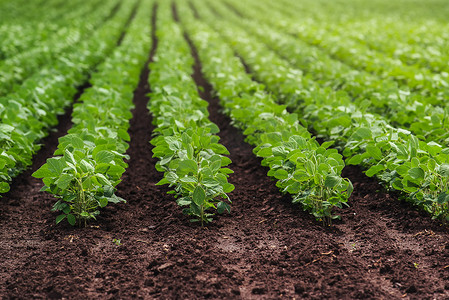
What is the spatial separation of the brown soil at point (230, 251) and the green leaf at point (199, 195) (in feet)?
0.98

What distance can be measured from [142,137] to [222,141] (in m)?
1.13

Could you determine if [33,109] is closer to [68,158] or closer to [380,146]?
[68,158]

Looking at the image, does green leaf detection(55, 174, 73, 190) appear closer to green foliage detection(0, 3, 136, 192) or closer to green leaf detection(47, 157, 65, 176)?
green leaf detection(47, 157, 65, 176)

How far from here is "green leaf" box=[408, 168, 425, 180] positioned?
331 centimetres

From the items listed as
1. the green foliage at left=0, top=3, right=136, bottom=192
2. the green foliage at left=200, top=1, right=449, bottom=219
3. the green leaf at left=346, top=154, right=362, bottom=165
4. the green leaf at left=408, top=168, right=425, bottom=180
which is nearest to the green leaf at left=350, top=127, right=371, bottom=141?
the green foliage at left=200, top=1, right=449, bottom=219

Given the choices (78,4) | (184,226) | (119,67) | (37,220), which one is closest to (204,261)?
(184,226)

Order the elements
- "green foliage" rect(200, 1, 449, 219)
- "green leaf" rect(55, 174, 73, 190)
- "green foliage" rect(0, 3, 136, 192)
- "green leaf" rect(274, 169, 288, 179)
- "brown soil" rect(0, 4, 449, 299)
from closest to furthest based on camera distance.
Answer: "brown soil" rect(0, 4, 449, 299) < "green leaf" rect(55, 174, 73, 190) < "green foliage" rect(200, 1, 449, 219) < "green leaf" rect(274, 169, 288, 179) < "green foliage" rect(0, 3, 136, 192)

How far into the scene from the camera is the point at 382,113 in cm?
615

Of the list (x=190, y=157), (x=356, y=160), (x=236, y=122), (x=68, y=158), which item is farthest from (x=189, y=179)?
(x=236, y=122)

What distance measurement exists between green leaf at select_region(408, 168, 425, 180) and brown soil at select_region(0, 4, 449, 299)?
463 mm

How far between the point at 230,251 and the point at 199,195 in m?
0.48

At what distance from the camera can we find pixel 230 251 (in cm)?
325

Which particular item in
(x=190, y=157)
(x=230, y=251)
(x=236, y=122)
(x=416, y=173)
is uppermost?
(x=416, y=173)

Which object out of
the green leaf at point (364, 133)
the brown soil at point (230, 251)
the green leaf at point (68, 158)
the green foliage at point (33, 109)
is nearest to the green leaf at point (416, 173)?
the brown soil at point (230, 251)
